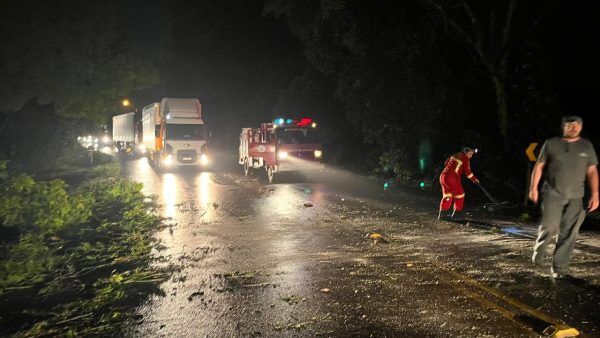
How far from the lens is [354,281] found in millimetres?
6414

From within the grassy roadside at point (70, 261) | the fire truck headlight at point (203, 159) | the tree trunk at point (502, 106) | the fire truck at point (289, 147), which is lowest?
the grassy roadside at point (70, 261)

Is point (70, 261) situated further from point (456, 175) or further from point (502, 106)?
point (502, 106)

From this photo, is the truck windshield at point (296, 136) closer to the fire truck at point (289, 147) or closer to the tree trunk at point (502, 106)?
the fire truck at point (289, 147)

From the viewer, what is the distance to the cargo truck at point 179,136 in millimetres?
25781

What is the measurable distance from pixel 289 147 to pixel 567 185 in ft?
45.2

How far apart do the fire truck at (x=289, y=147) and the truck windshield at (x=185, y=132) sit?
6934 millimetres

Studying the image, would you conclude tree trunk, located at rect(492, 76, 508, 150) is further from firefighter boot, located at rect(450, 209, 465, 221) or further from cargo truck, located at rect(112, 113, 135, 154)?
cargo truck, located at rect(112, 113, 135, 154)

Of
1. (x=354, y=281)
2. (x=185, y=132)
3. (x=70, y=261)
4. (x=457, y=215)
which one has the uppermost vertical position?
(x=185, y=132)

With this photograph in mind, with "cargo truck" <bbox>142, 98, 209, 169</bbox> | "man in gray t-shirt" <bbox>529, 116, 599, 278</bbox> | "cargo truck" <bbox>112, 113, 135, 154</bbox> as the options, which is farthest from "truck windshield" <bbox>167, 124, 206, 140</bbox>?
"man in gray t-shirt" <bbox>529, 116, 599, 278</bbox>

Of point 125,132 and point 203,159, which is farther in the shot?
point 125,132

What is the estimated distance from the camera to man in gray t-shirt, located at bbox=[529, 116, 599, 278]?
611cm

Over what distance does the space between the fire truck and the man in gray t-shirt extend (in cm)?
1337

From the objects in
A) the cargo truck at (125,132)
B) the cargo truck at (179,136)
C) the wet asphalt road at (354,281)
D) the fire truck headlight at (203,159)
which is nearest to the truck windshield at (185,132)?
the cargo truck at (179,136)

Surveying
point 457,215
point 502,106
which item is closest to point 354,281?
point 457,215
